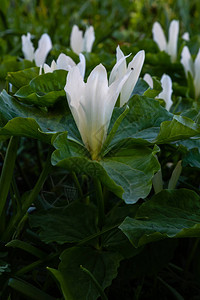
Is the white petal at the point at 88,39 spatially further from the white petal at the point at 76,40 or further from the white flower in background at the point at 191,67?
the white flower in background at the point at 191,67

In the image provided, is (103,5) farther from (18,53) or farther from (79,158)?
(79,158)

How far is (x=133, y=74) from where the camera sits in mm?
810

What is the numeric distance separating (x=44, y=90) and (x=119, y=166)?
0.22 metres

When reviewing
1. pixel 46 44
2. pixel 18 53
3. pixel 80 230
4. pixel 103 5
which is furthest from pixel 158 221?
pixel 103 5

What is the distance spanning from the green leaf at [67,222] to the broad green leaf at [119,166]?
17cm

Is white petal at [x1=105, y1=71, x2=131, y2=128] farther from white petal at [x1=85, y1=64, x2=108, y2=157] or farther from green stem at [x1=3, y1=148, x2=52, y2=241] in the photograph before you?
green stem at [x1=3, y1=148, x2=52, y2=241]

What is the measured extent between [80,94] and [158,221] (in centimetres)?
25

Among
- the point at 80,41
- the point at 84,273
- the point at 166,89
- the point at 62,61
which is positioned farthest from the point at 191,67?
the point at 84,273

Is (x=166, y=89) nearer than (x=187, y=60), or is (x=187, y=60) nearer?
(x=166, y=89)

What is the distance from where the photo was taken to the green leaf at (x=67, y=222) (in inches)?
33.1

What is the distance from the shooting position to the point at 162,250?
0.97m

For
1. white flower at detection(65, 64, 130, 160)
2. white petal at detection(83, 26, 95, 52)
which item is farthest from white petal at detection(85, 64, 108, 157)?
white petal at detection(83, 26, 95, 52)

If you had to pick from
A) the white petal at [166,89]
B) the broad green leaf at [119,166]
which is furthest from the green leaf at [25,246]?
Answer: the white petal at [166,89]

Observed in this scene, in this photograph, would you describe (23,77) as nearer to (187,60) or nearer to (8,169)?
(8,169)
